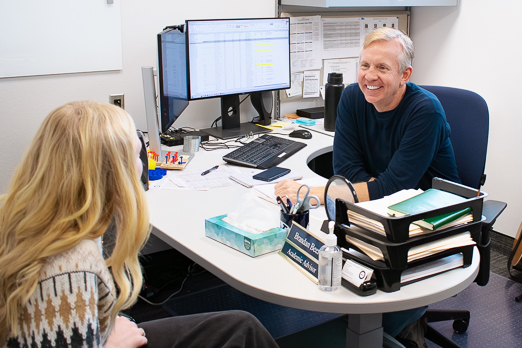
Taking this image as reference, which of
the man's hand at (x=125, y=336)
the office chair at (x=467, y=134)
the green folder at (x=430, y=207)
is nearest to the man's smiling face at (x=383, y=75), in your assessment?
the office chair at (x=467, y=134)

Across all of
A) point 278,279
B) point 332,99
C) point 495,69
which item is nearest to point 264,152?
point 332,99

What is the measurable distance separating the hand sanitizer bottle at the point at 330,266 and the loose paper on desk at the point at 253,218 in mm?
237

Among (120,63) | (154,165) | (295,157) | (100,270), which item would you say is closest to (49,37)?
(120,63)

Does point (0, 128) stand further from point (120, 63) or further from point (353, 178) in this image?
point (353, 178)

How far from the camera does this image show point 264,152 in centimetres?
210

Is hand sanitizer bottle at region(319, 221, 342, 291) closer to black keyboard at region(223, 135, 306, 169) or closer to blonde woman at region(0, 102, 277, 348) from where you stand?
blonde woman at region(0, 102, 277, 348)

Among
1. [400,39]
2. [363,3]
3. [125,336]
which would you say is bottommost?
[125,336]

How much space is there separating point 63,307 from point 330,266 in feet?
1.76

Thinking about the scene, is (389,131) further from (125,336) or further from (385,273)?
(125,336)

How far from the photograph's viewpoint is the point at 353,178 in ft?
6.27

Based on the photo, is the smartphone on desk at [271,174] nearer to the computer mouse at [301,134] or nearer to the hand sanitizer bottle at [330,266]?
the computer mouse at [301,134]

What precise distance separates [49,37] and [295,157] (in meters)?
1.11

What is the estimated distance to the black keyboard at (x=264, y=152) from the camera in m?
1.98

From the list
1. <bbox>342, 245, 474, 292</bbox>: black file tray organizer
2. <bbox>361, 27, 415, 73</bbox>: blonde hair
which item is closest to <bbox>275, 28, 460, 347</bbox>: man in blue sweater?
<bbox>361, 27, 415, 73</bbox>: blonde hair
